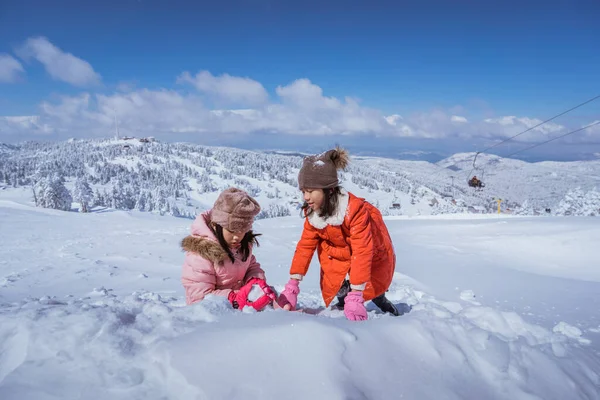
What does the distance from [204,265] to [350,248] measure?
1.34m

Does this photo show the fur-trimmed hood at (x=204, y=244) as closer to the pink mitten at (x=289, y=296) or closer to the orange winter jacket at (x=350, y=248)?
the pink mitten at (x=289, y=296)

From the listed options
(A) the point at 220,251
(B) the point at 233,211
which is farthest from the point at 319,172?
(A) the point at 220,251

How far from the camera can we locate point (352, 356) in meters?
1.51

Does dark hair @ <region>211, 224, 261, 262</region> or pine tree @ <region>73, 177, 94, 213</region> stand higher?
dark hair @ <region>211, 224, 261, 262</region>

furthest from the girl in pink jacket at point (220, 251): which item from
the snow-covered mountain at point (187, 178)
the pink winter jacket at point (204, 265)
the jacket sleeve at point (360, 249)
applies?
the snow-covered mountain at point (187, 178)

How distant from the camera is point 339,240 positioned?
297 cm

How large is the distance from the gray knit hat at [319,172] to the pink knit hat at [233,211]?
0.51 metres

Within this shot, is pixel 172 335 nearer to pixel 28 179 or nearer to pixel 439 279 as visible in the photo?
pixel 439 279

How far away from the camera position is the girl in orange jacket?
272 cm

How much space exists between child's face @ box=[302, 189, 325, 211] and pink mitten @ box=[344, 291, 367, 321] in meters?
0.83

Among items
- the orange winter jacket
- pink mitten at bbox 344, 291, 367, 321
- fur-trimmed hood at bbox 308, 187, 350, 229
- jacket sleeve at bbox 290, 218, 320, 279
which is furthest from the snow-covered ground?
fur-trimmed hood at bbox 308, 187, 350, 229

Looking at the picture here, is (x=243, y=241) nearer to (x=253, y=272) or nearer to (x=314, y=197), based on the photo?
(x=253, y=272)

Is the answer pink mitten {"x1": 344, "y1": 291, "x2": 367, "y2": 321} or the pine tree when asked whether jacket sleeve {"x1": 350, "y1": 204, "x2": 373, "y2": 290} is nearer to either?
pink mitten {"x1": 344, "y1": 291, "x2": 367, "y2": 321}

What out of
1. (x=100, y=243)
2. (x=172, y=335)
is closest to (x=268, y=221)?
(x=100, y=243)
